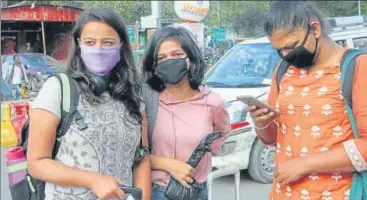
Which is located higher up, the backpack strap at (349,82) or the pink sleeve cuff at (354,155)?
the backpack strap at (349,82)

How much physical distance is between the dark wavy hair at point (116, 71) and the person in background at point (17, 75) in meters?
10.1

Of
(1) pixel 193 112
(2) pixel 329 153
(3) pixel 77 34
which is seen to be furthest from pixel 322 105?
(3) pixel 77 34

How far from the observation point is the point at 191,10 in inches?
515

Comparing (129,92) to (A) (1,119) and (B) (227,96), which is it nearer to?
(A) (1,119)

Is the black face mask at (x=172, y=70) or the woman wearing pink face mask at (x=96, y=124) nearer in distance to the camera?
the woman wearing pink face mask at (x=96, y=124)

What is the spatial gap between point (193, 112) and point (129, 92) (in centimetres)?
44

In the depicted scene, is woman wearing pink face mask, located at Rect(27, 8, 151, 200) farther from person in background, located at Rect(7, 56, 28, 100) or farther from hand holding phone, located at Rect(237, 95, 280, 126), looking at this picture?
person in background, located at Rect(7, 56, 28, 100)

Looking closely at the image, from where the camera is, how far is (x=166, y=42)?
104 inches

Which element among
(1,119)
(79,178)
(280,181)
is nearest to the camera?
(1,119)

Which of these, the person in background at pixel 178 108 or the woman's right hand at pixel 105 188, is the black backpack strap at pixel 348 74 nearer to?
the person in background at pixel 178 108

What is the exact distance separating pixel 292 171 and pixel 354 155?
9.8 inches

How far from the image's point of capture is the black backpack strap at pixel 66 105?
2.04 m

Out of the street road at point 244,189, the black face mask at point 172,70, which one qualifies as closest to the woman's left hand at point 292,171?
the black face mask at point 172,70

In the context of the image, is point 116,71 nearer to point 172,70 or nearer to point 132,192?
point 172,70
